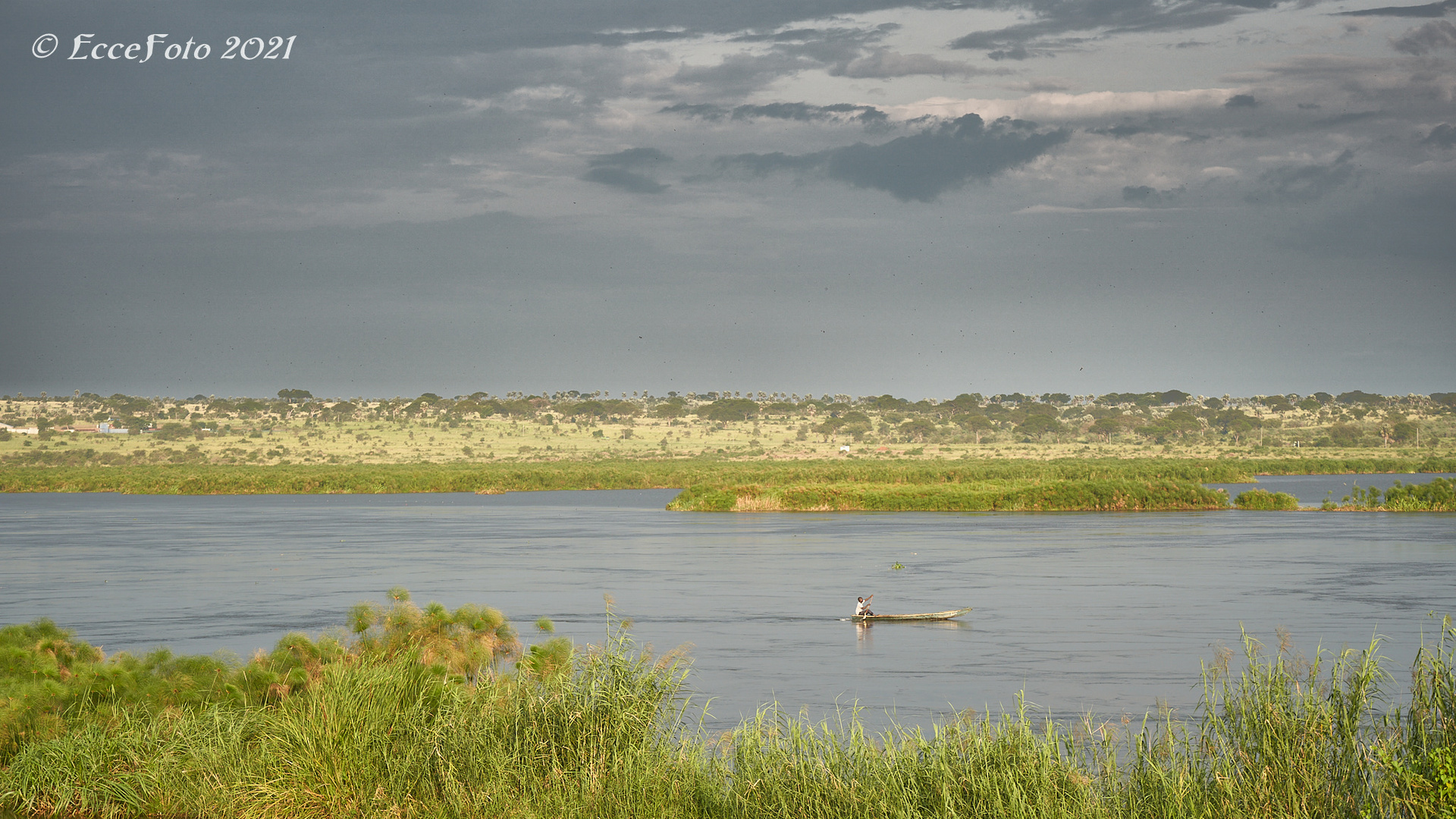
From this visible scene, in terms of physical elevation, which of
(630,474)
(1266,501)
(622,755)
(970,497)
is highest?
(630,474)

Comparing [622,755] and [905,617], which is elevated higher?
[622,755]

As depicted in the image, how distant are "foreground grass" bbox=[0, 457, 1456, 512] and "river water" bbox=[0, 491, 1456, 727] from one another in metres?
5.84

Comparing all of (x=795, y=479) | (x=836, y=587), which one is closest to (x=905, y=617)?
(x=836, y=587)

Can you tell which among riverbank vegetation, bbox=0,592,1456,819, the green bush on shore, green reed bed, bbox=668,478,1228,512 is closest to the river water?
riverbank vegetation, bbox=0,592,1456,819

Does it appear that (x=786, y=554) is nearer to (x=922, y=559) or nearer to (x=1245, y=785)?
(x=922, y=559)

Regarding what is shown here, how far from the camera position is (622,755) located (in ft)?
44.1

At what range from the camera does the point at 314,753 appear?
13.4m

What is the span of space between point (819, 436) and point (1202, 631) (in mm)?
150218

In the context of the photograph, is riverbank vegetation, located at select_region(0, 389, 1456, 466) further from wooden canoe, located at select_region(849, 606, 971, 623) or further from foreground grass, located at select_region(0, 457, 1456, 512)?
wooden canoe, located at select_region(849, 606, 971, 623)

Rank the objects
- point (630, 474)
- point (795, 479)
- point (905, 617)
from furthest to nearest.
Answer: point (630, 474) < point (795, 479) < point (905, 617)

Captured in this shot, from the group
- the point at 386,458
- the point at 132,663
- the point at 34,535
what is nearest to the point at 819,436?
the point at 386,458

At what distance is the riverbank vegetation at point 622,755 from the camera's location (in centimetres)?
1185

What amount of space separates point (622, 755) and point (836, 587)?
25.0 meters

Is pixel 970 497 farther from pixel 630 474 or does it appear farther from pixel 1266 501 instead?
pixel 630 474
